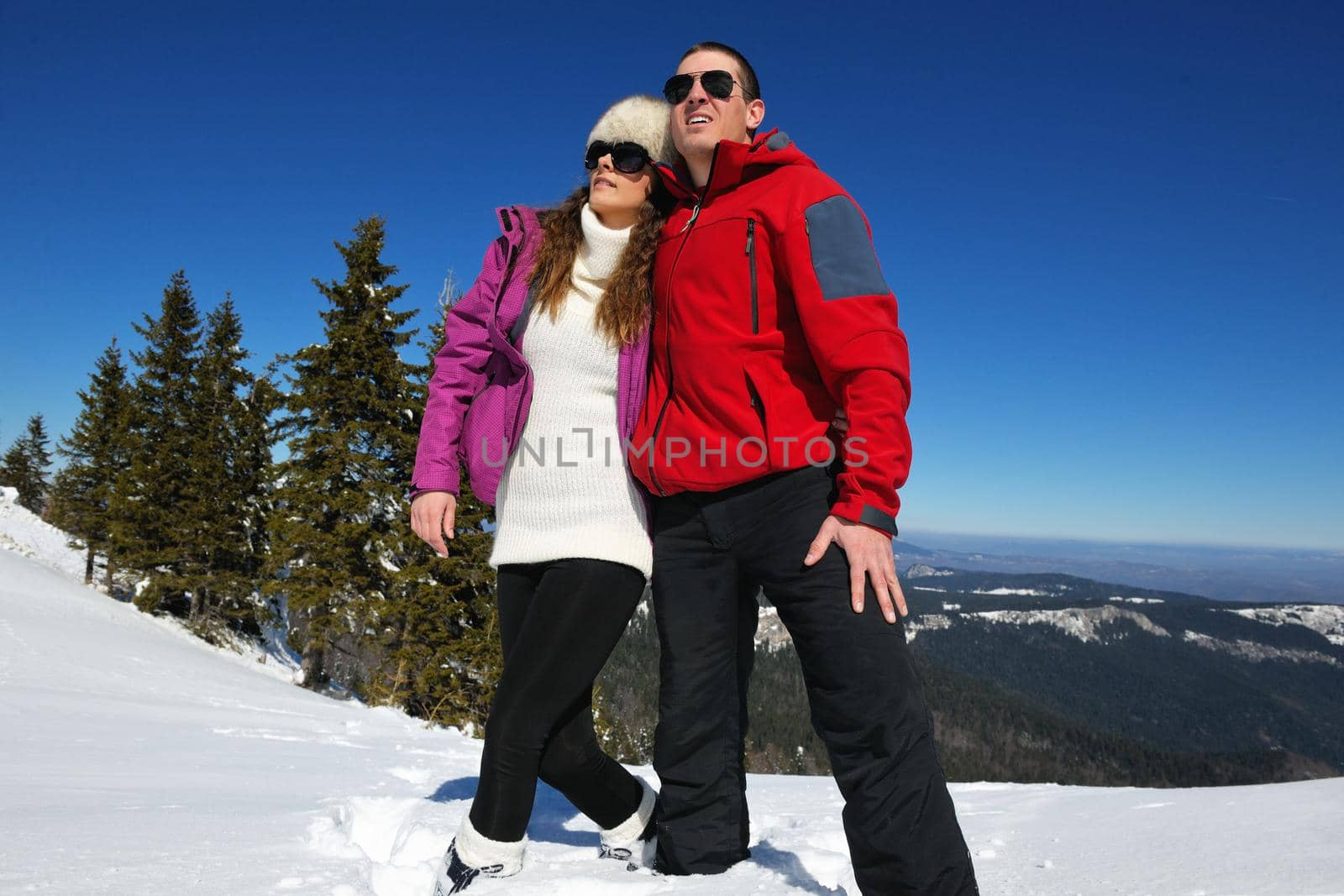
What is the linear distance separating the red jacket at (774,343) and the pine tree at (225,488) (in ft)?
68.7

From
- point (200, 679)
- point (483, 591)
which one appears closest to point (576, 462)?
point (200, 679)

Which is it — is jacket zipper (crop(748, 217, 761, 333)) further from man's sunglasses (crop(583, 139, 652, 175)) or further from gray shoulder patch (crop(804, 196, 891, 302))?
man's sunglasses (crop(583, 139, 652, 175))

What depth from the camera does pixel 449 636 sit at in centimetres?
1541

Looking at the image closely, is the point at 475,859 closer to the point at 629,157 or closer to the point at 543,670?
the point at 543,670

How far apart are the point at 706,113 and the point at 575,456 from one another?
1297 millimetres

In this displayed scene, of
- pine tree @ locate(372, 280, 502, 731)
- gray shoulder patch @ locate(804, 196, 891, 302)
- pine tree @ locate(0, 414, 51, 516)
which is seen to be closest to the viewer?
gray shoulder patch @ locate(804, 196, 891, 302)

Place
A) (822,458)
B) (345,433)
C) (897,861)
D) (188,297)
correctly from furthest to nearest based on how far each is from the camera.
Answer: (188,297)
(345,433)
(822,458)
(897,861)

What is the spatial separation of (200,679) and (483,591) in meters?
7.09

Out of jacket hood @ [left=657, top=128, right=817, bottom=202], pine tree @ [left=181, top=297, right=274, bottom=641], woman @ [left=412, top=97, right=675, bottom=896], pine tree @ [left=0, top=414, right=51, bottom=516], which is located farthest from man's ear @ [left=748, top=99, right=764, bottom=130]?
pine tree @ [left=0, top=414, right=51, bottom=516]

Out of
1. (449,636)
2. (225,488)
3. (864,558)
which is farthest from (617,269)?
(225,488)

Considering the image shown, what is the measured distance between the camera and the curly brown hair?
2.44 metres

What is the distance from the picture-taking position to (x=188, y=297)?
77.3 feet

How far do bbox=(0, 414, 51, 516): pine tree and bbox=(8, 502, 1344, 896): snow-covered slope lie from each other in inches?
2004

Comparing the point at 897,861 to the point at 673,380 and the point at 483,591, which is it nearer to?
the point at 673,380
